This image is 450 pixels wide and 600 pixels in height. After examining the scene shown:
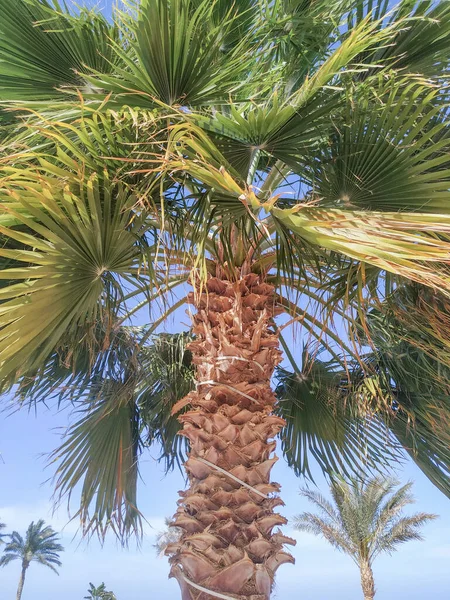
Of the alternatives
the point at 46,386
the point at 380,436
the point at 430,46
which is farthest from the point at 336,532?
the point at 430,46

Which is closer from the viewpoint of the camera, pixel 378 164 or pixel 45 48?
pixel 378 164

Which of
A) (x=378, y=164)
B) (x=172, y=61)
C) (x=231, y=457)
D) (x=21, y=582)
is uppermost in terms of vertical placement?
(x=21, y=582)

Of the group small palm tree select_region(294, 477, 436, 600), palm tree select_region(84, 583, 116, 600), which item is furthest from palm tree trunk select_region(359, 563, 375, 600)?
palm tree select_region(84, 583, 116, 600)

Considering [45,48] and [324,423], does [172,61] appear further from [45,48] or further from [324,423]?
[324,423]

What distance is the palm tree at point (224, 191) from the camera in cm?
287

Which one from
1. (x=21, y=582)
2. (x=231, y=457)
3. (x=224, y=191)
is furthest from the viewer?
(x=21, y=582)

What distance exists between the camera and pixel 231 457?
342cm

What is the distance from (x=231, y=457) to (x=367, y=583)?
15.8 m

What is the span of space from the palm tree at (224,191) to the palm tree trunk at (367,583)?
46.0ft

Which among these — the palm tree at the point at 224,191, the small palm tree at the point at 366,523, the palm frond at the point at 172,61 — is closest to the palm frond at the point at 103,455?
the palm tree at the point at 224,191

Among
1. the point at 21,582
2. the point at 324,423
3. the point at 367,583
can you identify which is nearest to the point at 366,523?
the point at 367,583

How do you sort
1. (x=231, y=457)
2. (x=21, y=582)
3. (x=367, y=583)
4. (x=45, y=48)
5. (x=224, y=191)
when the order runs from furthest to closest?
(x=21, y=582), (x=367, y=583), (x=45, y=48), (x=231, y=457), (x=224, y=191)

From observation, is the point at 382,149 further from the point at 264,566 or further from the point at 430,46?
the point at 264,566

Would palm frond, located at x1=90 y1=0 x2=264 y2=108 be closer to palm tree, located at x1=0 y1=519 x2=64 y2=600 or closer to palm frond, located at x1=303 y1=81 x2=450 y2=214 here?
palm frond, located at x1=303 y1=81 x2=450 y2=214
